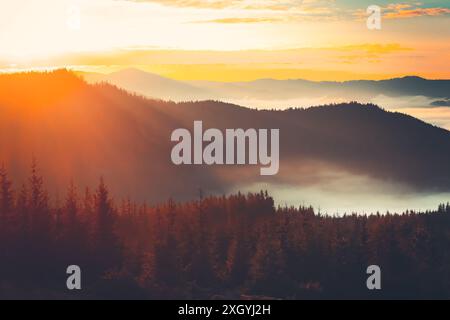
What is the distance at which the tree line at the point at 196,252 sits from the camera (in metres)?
124

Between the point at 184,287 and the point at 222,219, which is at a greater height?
the point at 222,219

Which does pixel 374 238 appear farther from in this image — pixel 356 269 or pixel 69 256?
pixel 69 256

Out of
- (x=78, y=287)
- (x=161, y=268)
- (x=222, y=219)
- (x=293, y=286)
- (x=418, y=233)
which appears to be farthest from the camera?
(x=418, y=233)

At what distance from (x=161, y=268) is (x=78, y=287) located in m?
28.8

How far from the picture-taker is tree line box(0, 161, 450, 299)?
124m

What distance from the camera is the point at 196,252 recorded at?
149000 millimetres

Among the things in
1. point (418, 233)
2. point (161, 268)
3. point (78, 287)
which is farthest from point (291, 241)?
point (78, 287)

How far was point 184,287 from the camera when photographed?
141m

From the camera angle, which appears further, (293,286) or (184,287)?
(293,286)
